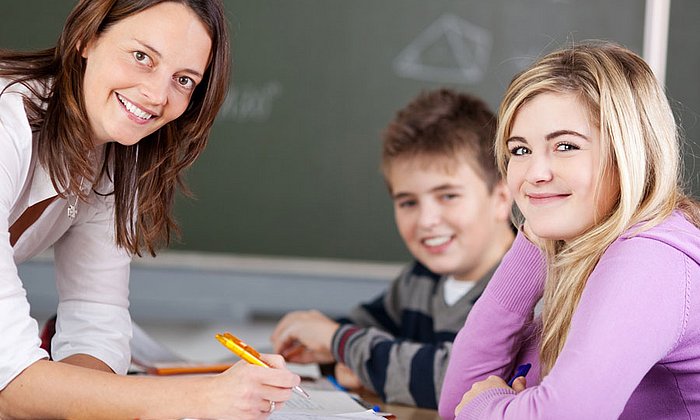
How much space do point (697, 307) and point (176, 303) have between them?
2244mm

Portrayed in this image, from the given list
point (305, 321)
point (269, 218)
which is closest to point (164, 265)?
point (269, 218)

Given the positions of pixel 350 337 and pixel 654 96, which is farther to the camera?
pixel 350 337

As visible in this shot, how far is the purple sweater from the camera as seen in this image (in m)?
1.02

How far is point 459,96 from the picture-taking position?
2.13 metres

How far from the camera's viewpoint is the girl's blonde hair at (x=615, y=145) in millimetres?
1142

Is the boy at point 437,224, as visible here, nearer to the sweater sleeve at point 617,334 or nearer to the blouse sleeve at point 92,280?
the blouse sleeve at point 92,280

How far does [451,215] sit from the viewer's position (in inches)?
77.9

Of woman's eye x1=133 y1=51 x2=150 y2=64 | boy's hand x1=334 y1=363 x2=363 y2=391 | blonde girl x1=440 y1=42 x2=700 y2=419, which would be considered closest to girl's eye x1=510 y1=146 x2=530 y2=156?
blonde girl x1=440 y1=42 x2=700 y2=419

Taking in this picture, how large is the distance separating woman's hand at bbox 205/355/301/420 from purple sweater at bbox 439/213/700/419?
267 millimetres

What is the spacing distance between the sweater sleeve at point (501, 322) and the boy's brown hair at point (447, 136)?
0.61 metres

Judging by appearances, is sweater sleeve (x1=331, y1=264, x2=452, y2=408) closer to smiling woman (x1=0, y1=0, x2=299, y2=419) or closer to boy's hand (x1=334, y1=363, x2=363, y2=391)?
boy's hand (x1=334, y1=363, x2=363, y2=391)

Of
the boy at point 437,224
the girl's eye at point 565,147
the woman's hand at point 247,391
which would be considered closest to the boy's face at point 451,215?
the boy at point 437,224

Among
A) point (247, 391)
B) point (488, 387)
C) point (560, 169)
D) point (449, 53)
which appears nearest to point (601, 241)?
point (560, 169)

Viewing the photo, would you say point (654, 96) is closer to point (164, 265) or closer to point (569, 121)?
point (569, 121)
